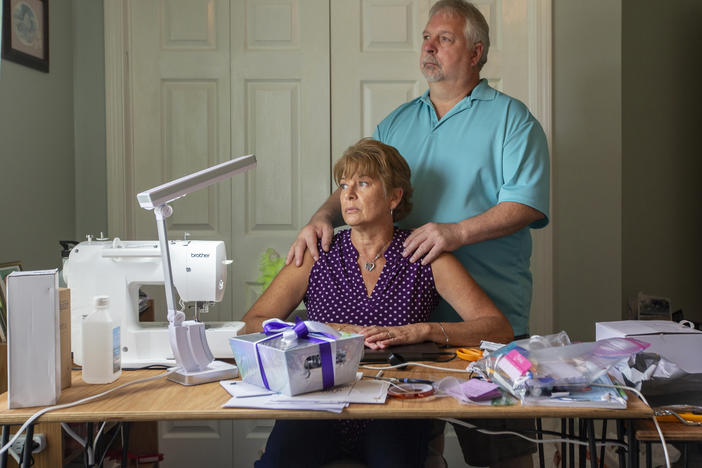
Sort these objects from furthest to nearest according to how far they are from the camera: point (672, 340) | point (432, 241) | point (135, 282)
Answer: point (432, 241) → point (135, 282) → point (672, 340)

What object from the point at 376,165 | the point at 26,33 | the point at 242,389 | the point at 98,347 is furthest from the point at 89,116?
the point at 242,389

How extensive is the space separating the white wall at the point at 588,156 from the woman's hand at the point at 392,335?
1.47 metres

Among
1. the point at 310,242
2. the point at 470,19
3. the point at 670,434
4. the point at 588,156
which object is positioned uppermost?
the point at 470,19

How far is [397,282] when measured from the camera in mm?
1951

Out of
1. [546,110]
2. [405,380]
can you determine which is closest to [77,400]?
[405,380]

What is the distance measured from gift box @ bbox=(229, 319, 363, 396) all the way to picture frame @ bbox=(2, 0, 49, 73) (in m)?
1.81

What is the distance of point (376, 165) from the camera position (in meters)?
1.97

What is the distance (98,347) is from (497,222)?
118 cm

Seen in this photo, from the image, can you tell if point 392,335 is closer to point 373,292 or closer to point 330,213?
point 373,292

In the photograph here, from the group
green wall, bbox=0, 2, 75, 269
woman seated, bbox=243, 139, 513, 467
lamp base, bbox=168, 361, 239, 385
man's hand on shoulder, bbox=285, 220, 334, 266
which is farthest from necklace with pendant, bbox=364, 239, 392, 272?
green wall, bbox=0, 2, 75, 269

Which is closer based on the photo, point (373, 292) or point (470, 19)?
point (373, 292)

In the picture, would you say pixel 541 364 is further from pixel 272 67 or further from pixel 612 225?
pixel 272 67

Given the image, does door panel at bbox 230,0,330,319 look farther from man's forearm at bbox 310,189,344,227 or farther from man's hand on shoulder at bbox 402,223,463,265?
man's hand on shoulder at bbox 402,223,463,265

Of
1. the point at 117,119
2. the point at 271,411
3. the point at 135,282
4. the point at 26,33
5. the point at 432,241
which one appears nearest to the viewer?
the point at 271,411
